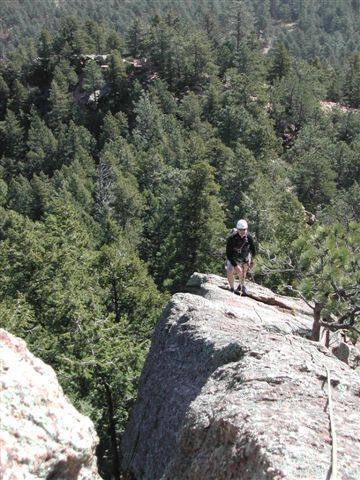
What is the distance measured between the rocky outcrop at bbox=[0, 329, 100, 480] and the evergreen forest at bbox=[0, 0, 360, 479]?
313 inches

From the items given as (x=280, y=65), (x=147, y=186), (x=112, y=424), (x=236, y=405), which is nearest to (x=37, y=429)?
(x=236, y=405)

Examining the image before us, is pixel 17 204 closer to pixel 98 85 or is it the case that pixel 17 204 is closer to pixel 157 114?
pixel 157 114

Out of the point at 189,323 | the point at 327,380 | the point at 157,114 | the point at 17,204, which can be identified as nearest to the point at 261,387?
the point at 327,380

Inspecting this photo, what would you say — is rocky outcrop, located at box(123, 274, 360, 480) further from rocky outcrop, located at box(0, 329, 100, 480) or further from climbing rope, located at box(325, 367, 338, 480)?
rocky outcrop, located at box(0, 329, 100, 480)

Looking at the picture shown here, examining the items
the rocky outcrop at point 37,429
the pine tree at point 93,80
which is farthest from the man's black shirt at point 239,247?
the pine tree at point 93,80

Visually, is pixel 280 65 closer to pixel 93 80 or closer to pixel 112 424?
pixel 93 80

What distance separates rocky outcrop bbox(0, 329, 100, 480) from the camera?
541cm

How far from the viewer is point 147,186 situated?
60.7 meters

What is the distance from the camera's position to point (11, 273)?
22.4 metres

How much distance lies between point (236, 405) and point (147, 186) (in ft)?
177

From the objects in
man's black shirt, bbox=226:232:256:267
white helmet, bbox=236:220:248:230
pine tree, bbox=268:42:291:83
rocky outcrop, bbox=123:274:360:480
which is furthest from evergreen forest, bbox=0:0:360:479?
rocky outcrop, bbox=123:274:360:480

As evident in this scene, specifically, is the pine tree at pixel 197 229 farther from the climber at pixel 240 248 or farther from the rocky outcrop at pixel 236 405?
the rocky outcrop at pixel 236 405

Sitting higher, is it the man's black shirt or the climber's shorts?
the man's black shirt

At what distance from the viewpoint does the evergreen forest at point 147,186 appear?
1750 centimetres
